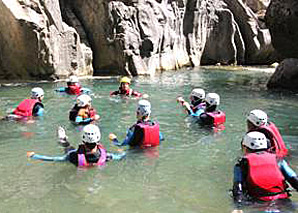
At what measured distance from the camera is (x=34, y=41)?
69.2ft

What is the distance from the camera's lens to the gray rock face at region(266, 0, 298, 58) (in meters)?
20.3

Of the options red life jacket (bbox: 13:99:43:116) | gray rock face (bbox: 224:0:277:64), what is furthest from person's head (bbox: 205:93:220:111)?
gray rock face (bbox: 224:0:277:64)

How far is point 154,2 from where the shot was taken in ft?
93.8

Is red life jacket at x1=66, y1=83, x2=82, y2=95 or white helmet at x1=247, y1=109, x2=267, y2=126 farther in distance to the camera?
red life jacket at x1=66, y1=83, x2=82, y2=95

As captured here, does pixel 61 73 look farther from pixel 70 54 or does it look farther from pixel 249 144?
pixel 249 144

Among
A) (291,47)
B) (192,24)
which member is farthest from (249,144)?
(192,24)

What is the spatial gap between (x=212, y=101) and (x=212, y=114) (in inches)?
14.2

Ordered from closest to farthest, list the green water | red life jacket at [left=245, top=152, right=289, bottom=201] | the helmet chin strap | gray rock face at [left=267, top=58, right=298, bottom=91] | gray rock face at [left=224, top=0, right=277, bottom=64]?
red life jacket at [left=245, top=152, right=289, bottom=201] < the green water < the helmet chin strap < gray rock face at [left=267, top=58, right=298, bottom=91] < gray rock face at [left=224, top=0, right=277, bottom=64]

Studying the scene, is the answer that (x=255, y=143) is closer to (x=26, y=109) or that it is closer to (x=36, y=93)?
(x=26, y=109)

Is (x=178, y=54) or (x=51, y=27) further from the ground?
(x=51, y=27)

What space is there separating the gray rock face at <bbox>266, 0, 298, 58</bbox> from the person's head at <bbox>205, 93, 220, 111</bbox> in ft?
36.2

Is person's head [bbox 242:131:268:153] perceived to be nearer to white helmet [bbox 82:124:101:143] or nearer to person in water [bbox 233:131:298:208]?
person in water [bbox 233:131:298:208]

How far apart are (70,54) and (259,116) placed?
16.9 metres

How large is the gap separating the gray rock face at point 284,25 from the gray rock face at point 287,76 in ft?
2.62
